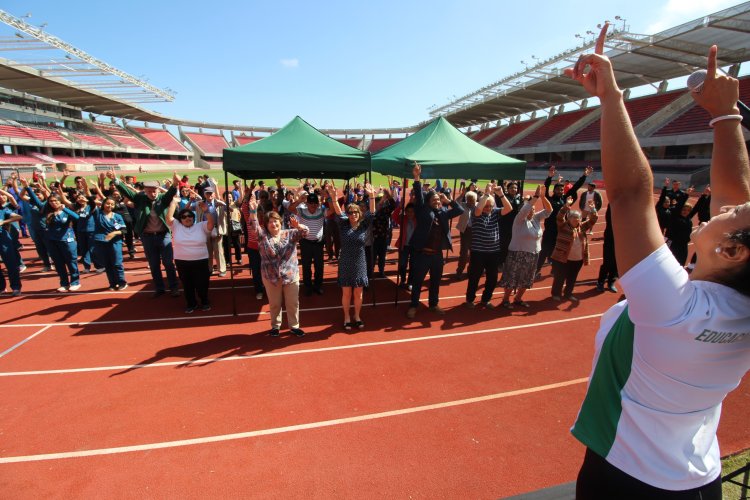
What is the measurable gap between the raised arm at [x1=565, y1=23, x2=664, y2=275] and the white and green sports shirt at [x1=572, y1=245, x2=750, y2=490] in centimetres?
3

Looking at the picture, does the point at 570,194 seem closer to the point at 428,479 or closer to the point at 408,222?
the point at 408,222

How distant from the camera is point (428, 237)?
19.9ft

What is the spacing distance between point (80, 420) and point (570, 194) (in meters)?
9.01

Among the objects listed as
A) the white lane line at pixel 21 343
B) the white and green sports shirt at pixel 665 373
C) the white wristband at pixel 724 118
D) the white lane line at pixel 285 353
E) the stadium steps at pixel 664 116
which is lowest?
the white lane line at pixel 285 353

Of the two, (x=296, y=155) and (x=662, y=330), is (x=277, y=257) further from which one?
(x=662, y=330)

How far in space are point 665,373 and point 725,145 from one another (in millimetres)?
868

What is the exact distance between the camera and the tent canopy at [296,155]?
589 centimetres

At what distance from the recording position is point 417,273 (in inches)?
249

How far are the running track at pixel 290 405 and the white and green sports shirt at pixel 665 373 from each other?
83.7 inches

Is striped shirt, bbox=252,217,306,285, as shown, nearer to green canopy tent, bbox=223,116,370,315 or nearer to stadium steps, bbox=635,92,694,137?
green canopy tent, bbox=223,116,370,315

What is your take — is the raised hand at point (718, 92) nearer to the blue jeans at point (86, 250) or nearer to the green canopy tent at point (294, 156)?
the green canopy tent at point (294, 156)

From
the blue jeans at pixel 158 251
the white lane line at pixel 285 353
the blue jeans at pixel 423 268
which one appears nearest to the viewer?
the white lane line at pixel 285 353

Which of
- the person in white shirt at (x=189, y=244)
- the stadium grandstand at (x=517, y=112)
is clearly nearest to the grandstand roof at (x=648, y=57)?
the stadium grandstand at (x=517, y=112)

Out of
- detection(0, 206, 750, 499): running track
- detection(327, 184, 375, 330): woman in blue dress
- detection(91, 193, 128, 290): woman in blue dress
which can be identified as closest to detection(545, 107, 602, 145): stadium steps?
detection(0, 206, 750, 499): running track
